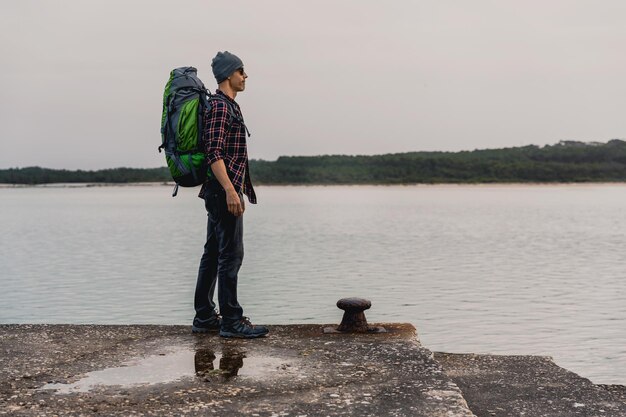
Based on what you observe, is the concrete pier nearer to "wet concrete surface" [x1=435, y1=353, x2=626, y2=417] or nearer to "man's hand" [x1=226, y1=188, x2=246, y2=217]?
"wet concrete surface" [x1=435, y1=353, x2=626, y2=417]

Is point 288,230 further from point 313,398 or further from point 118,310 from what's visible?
point 313,398

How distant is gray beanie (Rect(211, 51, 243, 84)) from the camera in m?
7.20

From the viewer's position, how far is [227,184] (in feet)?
22.9

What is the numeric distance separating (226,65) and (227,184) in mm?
1029

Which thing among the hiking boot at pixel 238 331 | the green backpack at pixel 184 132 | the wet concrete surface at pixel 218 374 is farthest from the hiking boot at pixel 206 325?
the green backpack at pixel 184 132

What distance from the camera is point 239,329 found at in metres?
7.41

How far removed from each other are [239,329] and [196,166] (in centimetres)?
146

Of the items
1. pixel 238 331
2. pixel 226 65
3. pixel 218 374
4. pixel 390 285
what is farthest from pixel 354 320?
pixel 390 285

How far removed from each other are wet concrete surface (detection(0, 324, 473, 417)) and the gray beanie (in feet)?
7.34

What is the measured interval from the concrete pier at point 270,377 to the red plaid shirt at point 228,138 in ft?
4.58

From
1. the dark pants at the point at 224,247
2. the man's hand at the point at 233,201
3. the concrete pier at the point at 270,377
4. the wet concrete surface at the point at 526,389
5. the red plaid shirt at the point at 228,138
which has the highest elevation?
the red plaid shirt at the point at 228,138

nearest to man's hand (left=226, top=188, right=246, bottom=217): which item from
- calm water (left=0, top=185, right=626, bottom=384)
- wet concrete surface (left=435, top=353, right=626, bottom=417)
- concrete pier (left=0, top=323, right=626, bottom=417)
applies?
concrete pier (left=0, top=323, right=626, bottom=417)

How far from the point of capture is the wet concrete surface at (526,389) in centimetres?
630

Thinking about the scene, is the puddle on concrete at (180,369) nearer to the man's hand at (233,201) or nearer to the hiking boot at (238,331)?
the hiking boot at (238,331)
